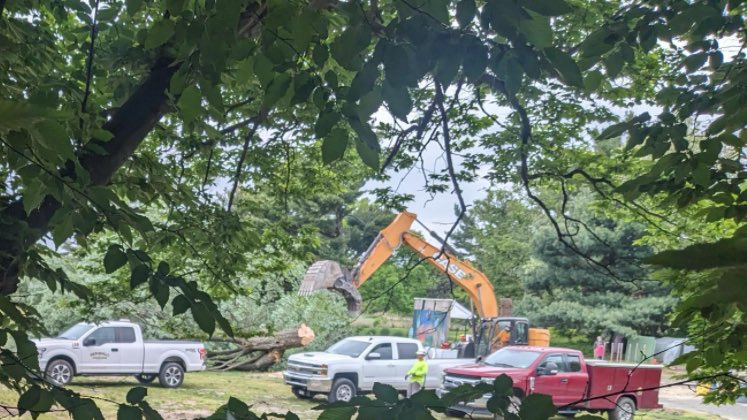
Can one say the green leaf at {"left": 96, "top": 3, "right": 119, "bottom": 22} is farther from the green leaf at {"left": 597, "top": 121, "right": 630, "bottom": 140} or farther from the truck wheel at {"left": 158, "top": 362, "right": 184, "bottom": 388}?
the truck wheel at {"left": 158, "top": 362, "right": 184, "bottom": 388}

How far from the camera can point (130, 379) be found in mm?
17578

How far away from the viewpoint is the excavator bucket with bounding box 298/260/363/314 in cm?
1725

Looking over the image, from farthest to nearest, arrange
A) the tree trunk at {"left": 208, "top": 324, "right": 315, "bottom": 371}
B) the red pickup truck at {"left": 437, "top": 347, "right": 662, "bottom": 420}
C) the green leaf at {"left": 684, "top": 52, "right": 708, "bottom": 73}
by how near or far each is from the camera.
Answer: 1. the tree trunk at {"left": 208, "top": 324, "right": 315, "bottom": 371}
2. the red pickup truck at {"left": 437, "top": 347, "right": 662, "bottom": 420}
3. the green leaf at {"left": 684, "top": 52, "right": 708, "bottom": 73}

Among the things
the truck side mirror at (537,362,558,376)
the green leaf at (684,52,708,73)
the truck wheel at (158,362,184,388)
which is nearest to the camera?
the green leaf at (684,52,708,73)

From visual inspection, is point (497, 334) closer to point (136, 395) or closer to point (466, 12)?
point (136, 395)

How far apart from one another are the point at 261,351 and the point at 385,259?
5.22m

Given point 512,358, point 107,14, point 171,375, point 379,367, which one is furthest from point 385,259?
point 107,14

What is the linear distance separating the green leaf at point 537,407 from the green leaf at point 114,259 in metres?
1.12

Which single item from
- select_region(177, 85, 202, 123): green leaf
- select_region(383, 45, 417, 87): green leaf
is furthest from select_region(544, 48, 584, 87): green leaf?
select_region(177, 85, 202, 123): green leaf

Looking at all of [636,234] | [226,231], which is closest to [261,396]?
[226,231]

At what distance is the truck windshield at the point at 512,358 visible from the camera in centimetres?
1402

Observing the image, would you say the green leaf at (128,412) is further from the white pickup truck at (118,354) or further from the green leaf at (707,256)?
the white pickup truck at (118,354)

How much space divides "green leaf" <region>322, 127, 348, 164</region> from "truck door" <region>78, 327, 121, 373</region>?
1523 centimetres

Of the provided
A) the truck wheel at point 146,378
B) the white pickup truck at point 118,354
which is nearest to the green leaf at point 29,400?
the white pickup truck at point 118,354
